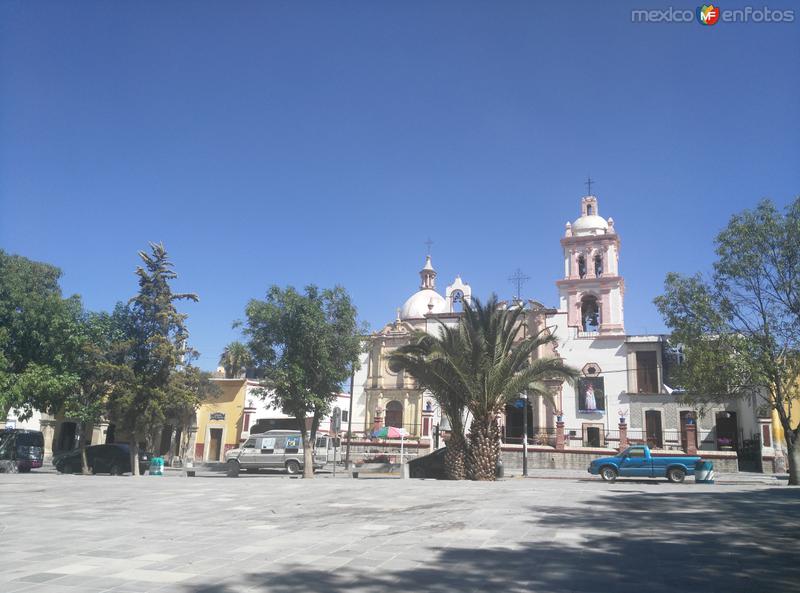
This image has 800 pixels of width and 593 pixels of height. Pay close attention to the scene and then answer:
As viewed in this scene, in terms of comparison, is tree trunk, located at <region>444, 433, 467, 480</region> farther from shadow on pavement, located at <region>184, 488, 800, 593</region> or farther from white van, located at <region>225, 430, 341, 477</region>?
shadow on pavement, located at <region>184, 488, 800, 593</region>

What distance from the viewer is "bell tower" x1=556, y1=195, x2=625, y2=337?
1768 inches

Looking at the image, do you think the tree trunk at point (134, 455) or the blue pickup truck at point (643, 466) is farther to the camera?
the tree trunk at point (134, 455)

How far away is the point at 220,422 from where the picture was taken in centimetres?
4019

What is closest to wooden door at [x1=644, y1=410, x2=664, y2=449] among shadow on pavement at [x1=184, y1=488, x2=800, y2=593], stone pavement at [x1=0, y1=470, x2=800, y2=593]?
stone pavement at [x1=0, y1=470, x2=800, y2=593]

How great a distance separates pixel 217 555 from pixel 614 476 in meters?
18.4

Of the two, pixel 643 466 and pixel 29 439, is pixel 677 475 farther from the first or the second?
pixel 29 439

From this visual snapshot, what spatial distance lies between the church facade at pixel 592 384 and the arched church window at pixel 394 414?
80mm

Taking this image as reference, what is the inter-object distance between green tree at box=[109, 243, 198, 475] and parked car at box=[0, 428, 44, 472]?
5.91 metres

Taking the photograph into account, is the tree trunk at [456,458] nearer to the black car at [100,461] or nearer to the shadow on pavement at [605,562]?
the shadow on pavement at [605,562]

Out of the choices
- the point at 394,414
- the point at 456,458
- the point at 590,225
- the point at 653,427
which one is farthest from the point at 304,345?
the point at 590,225

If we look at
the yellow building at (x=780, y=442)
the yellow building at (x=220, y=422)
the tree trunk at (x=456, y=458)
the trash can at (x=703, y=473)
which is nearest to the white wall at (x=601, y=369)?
the yellow building at (x=780, y=442)

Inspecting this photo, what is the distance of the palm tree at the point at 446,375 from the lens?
21.2 metres

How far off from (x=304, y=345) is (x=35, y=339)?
39.4ft

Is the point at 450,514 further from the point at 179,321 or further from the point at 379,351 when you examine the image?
the point at 379,351
